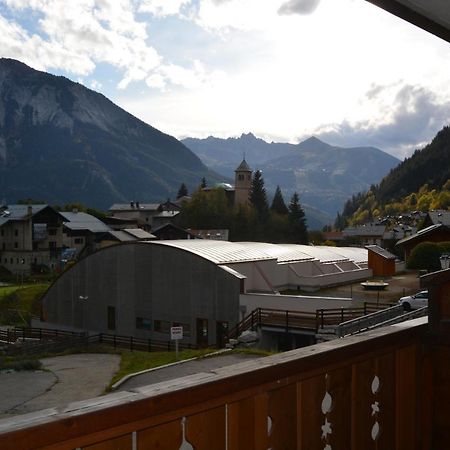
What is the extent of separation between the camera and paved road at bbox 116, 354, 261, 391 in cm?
1391

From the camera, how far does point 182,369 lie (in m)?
15.2

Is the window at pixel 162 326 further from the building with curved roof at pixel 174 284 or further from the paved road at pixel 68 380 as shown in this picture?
the paved road at pixel 68 380

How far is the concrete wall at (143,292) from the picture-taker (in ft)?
79.2

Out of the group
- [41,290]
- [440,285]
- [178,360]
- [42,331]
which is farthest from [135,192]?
[440,285]

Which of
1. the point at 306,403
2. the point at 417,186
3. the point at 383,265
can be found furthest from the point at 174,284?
the point at 417,186

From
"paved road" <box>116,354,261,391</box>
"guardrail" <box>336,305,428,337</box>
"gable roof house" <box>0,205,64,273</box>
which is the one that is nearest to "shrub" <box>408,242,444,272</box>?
"guardrail" <box>336,305,428,337</box>

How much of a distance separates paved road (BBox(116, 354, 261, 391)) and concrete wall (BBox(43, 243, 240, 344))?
7084mm

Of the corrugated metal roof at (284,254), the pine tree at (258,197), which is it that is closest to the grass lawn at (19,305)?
the corrugated metal roof at (284,254)

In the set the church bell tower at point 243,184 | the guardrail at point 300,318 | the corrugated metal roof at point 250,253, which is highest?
the church bell tower at point 243,184

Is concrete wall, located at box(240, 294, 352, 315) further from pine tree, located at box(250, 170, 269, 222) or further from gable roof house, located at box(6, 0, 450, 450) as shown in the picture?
pine tree, located at box(250, 170, 269, 222)

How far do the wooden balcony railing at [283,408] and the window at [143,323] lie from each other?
24331 millimetres

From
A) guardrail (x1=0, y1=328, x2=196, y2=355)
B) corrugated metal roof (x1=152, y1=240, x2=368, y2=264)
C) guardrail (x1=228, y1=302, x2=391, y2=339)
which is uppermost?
corrugated metal roof (x1=152, y1=240, x2=368, y2=264)

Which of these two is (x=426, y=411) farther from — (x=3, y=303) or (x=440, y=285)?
(x=3, y=303)

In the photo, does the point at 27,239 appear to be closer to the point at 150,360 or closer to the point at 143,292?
the point at 143,292
